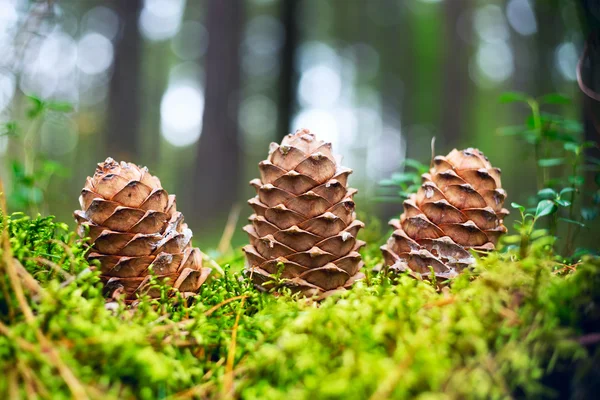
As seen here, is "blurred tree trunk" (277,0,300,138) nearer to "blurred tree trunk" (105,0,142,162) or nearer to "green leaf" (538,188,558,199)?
"blurred tree trunk" (105,0,142,162)

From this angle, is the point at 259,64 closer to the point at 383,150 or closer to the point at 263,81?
the point at 263,81

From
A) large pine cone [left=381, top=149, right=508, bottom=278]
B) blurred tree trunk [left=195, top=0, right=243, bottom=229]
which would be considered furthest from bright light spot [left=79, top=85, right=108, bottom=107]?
large pine cone [left=381, top=149, right=508, bottom=278]

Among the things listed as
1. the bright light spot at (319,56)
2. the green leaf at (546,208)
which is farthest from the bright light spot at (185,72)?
the green leaf at (546,208)

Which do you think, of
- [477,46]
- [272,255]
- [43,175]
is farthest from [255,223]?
[477,46]

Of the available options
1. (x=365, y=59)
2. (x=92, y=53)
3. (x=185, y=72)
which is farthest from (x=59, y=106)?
(x=185, y=72)

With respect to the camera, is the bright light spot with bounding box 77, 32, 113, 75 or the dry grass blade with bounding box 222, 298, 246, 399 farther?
the bright light spot with bounding box 77, 32, 113, 75

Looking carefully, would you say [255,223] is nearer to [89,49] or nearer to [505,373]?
[505,373]
